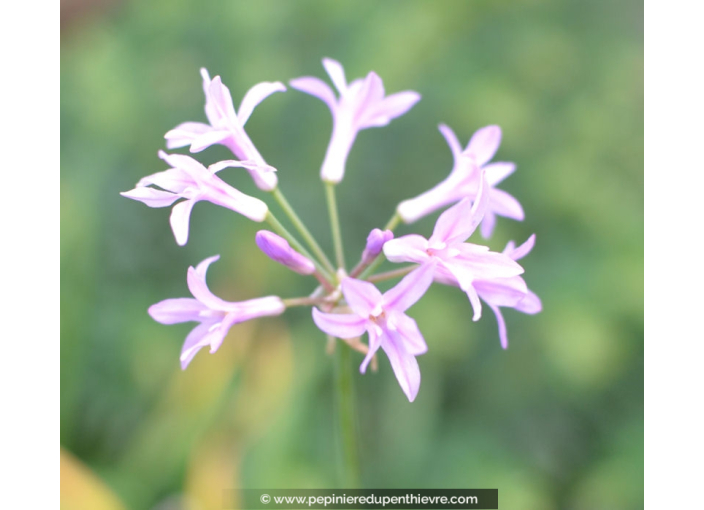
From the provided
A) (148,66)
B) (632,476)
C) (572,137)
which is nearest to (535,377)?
(632,476)

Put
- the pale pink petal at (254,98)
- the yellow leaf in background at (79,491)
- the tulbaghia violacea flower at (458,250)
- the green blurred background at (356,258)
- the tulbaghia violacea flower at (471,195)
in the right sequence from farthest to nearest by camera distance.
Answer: the green blurred background at (356,258) < the yellow leaf in background at (79,491) < the tulbaghia violacea flower at (471,195) < the pale pink petal at (254,98) < the tulbaghia violacea flower at (458,250)

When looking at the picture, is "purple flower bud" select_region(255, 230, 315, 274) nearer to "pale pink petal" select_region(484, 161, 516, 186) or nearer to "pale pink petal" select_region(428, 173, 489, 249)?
"pale pink petal" select_region(428, 173, 489, 249)

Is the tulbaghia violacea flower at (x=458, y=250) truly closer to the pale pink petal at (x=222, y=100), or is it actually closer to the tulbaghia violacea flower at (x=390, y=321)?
the tulbaghia violacea flower at (x=390, y=321)

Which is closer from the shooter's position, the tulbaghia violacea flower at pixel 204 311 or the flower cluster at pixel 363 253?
the flower cluster at pixel 363 253

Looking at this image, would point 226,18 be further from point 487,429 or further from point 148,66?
point 487,429

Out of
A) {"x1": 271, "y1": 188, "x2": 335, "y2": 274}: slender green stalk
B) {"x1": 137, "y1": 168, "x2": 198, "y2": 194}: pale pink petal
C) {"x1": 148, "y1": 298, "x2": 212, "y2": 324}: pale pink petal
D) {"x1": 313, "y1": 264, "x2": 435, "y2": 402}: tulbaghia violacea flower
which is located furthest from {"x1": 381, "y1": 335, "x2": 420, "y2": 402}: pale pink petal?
{"x1": 137, "y1": 168, "x2": 198, "y2": 194}: pale pink petal

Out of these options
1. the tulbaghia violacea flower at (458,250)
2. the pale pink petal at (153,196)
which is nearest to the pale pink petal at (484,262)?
the tulbaghia violacea flower at (458,250)
